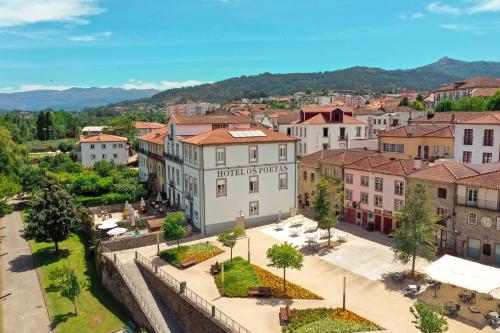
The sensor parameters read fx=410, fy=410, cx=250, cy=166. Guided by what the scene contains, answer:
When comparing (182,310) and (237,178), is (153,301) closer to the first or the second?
(182,310)

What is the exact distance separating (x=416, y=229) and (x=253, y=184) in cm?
1858

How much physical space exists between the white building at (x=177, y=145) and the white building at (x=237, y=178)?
2.18 metres

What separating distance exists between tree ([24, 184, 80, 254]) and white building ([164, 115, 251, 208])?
38.7ft

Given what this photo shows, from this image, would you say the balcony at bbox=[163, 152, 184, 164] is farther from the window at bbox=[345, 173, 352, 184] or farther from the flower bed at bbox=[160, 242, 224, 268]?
the window at bbox=[345, 173, 352, 184]

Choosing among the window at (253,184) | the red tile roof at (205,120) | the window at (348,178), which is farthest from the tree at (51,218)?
the window at (348,178)

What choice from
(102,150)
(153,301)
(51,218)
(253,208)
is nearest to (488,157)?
(253,208)

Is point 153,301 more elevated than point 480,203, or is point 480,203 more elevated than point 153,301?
point 480,203

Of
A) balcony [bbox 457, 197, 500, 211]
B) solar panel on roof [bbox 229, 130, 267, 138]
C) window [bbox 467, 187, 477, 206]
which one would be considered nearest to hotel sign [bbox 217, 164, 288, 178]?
solar panel on roof [bbox 229, 130, 267, 138]

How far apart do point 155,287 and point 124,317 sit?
3.85 m

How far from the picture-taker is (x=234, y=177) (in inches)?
1683

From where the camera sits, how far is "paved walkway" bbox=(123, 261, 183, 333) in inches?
1142

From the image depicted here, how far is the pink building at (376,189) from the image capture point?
39.5 meters

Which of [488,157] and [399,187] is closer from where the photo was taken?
[399,187]

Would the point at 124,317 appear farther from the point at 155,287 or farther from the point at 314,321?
the point at 314,321
